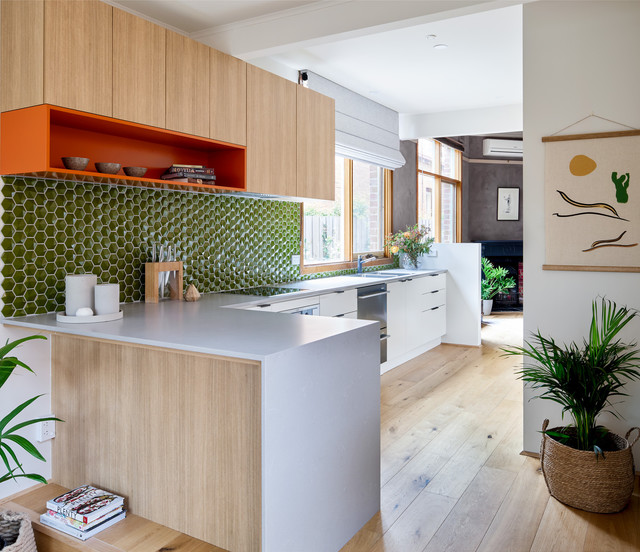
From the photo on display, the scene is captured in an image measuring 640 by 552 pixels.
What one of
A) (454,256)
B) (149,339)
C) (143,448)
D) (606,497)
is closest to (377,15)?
(149,339)

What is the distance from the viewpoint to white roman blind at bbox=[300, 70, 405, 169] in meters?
4.77

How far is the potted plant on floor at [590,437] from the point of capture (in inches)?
97.7

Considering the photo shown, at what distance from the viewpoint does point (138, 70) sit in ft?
8.72

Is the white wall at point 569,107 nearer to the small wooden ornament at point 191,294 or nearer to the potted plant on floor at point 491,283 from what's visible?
the small wooden ornament at point 191,294

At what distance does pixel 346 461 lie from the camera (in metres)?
2.26

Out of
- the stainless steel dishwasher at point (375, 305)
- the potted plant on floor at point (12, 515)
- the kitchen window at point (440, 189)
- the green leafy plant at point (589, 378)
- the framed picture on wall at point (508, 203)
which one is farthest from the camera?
the framed picture on wall at point (508, 203)

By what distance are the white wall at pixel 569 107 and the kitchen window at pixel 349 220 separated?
189cm

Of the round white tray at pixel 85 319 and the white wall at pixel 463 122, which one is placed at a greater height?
the white wall at pixel 463 122

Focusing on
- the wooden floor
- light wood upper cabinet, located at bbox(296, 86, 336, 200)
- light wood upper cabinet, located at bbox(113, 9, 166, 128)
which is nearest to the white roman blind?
light wood upper cabinet, located at bbox(296, 86, 336, 200)

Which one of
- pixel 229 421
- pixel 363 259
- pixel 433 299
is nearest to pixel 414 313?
pixel 433 299

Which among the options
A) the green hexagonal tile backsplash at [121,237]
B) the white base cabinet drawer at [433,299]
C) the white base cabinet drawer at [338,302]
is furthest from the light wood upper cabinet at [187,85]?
the white base cabinet drawer at [433,299]

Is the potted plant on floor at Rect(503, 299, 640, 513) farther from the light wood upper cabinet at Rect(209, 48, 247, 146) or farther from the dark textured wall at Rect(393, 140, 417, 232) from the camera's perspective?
the dark textured wall at Rect(393, 140, 417, 232)

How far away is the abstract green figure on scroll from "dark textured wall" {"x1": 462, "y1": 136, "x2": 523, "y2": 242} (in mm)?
6484

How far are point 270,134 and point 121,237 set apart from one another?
116cm
